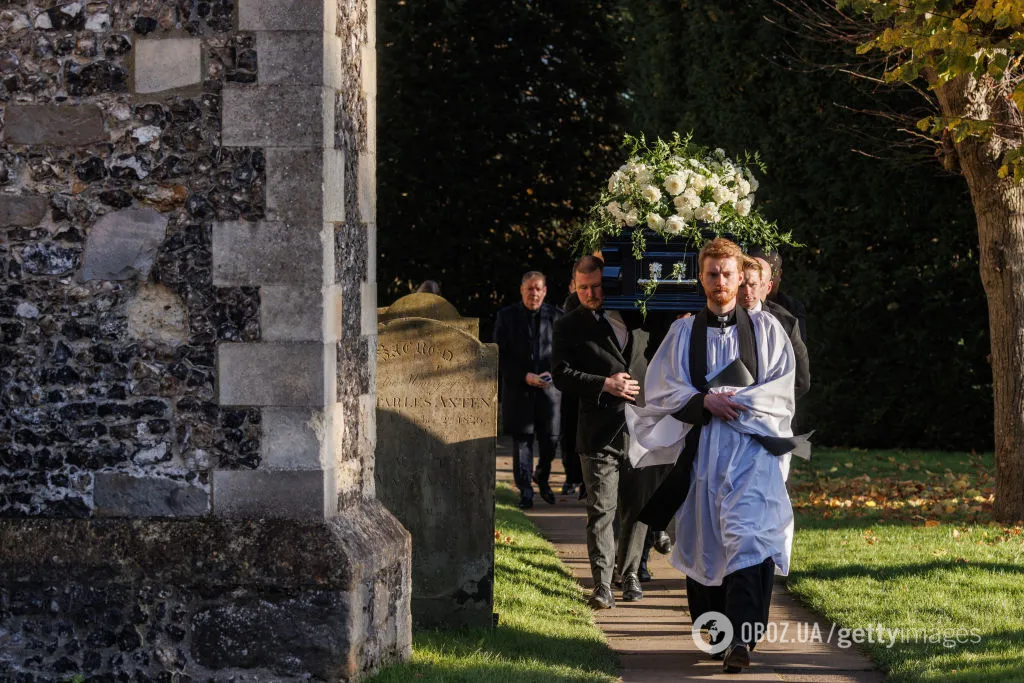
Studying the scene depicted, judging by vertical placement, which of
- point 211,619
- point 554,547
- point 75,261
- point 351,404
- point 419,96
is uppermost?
point 419,96

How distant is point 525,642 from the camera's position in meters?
7.60

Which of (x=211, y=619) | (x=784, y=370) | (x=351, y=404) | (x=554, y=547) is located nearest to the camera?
(x=211, y=619)

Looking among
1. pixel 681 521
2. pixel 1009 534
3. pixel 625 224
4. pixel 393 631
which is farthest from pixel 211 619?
pixel 1009 534

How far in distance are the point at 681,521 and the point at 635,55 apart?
1378cm

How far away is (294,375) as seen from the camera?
6230 mm

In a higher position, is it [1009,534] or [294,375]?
[294,375]

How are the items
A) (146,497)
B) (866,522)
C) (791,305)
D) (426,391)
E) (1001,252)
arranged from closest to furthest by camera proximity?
(146,497), (426,391), (791,305), (1001,252), (866,522)

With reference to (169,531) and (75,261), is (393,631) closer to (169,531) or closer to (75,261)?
(169,531)

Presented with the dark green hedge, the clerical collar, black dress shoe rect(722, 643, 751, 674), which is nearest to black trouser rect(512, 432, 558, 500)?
the dark green hedge

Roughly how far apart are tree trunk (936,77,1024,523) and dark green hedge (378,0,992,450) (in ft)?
9.82

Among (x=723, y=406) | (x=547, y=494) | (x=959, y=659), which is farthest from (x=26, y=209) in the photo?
(x=547, y=494)

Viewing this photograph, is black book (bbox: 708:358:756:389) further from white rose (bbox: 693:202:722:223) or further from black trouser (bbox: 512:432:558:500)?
Result: black trouser (bbox: 512:432:558:500)

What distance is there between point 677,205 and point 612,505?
76.1 inches

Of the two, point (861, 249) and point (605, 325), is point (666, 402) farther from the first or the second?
point (861, 249)
